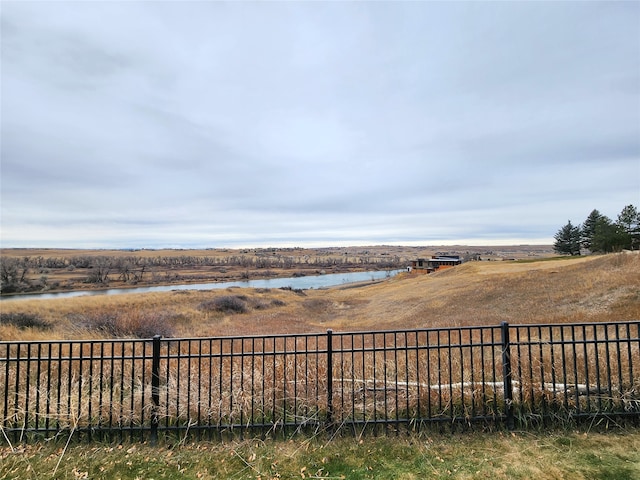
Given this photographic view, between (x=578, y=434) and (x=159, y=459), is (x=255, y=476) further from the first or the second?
(x=578, y=434)

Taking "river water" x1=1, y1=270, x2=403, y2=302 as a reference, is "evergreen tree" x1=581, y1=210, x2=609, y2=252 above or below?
above

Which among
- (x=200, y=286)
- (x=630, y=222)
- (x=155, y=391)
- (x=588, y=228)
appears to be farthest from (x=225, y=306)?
(x=588, y=228)

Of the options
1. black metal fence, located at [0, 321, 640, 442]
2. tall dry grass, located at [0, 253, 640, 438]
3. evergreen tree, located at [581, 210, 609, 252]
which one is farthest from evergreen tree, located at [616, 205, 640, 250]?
black metal fence, located at [0, 321, 640, 442]

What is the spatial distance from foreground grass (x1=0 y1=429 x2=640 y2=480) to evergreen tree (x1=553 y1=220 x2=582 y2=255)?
7295 centimetres

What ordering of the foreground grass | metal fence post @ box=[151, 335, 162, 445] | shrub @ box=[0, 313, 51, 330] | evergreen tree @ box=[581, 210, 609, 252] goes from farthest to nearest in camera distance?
evergreen tree @ box=[581, 210, 609, 252] < shrub @ box=[0, 313, 51, 330] < metal fence post @ box=[151, 335, 162, 445] < the foreground grass

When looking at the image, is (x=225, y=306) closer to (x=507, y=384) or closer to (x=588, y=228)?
→ (x=507, y=384)

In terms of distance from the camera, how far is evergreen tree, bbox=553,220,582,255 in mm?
61869

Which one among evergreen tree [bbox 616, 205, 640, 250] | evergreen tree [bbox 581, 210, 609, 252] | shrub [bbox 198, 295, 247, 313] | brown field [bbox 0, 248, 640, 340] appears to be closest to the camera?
brown field [bbox 0, 248, 640, 340]

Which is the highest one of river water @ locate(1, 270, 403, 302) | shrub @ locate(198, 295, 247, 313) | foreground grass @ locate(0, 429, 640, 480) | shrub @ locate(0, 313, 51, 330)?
foreground grass @ locate(0, 429, 640, 480)

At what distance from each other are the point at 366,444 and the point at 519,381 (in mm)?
2243

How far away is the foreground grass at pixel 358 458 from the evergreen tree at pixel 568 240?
72.9m

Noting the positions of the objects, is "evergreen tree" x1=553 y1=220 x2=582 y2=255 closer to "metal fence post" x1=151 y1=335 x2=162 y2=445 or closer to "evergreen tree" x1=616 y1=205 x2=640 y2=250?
"evergreen tree" x1=616 y1=205 x2=640 y2=250

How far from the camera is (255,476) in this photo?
10.7 feet

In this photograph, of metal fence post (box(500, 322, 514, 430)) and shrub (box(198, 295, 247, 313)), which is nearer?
metal fence post (box(500, 322, 514, 430))
